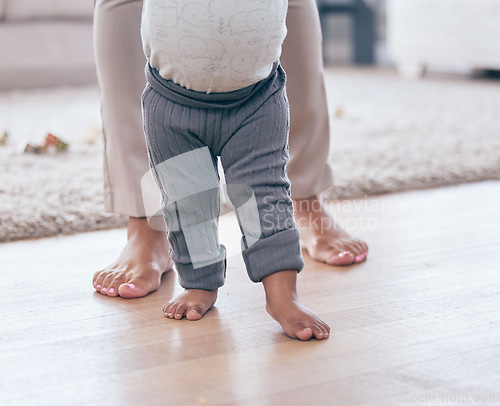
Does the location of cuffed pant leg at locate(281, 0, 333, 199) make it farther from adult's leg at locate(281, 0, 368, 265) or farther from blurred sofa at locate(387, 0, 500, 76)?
blurred sofa at locate(387, 0, 500, 76)

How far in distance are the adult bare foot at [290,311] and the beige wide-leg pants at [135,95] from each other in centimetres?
32

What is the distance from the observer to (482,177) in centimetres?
160

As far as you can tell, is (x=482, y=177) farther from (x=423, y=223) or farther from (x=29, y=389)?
(x=29, y=389)

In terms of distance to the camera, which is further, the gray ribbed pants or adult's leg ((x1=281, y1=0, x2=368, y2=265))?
adult's leg ((x1=281, y1=0, x2=368, y2=265))

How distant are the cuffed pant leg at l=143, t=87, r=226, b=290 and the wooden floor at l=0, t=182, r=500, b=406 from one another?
7 centimetres

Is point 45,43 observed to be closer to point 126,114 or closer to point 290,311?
point 126,114

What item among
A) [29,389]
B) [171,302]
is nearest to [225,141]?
[171,302]

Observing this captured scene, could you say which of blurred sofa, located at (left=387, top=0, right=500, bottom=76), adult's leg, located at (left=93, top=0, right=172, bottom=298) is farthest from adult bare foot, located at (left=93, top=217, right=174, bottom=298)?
blurred sofa, located at (left=387, top=0, right=500, bottom=76)

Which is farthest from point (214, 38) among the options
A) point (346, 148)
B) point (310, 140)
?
point (346, 148)

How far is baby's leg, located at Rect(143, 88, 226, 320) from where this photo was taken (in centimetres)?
82

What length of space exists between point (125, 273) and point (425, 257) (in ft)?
1.54

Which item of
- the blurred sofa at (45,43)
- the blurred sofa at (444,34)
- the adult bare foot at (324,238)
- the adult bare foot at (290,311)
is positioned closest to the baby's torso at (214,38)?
the adult bare foot at (290,311)

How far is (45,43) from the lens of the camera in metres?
3.17

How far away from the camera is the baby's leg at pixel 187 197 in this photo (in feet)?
2.70
